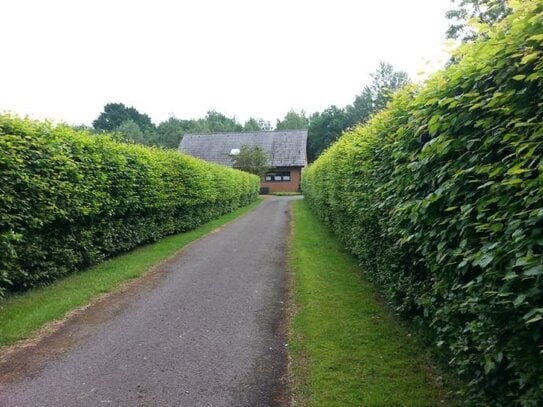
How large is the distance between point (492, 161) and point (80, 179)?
7637mm

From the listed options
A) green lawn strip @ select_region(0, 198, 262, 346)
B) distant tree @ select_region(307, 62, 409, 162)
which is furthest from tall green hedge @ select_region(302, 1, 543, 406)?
distant tree @ select_region(307, 62, 409, 162)

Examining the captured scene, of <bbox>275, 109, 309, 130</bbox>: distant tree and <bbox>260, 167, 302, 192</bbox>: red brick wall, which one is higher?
<bbox>275, 109, 309, 130</bbox>: distant tree

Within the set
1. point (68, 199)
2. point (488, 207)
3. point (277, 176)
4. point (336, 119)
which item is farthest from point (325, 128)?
point (488, 207)

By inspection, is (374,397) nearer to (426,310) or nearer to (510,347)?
(426,310)

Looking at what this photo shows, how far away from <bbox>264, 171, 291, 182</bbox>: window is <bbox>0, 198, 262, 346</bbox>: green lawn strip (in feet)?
140

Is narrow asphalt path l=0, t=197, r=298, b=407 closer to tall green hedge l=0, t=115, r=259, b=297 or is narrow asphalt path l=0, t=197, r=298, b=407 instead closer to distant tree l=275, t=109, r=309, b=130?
tall green hedge l=0, t=115, r=259, b=297

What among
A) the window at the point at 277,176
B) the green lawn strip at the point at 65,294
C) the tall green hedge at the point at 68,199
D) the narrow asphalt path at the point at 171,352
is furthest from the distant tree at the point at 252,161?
the narrow asphalt path at the point at 171,352

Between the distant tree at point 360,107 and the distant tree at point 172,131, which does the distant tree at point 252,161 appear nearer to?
the distant tree at point 360,107

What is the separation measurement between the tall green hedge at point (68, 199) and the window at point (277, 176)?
3976cm

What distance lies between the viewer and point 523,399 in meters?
2.27

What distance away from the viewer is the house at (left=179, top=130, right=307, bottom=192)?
53.1 meters

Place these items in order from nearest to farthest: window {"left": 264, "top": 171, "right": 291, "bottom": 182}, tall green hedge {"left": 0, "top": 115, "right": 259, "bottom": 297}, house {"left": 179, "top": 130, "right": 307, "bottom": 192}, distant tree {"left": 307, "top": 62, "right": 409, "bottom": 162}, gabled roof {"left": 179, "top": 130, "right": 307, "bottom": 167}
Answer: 1. tall green hedge {"left": 0, "top": 115, "right": 259, "bottom": 297}
2. house {"left": 179, "top": 130, "right": 307, "bottom": 192}
3. window {"left": 264, "top": 171, "right": 291, "bottom": 182}
4. gabled roof {"left": 179, "top": 130, "right": 307, "bottom": 167}
5. distant tree {"left": 307, "top": 62, "right": 409, "bottom": 162}

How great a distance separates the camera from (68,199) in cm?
782

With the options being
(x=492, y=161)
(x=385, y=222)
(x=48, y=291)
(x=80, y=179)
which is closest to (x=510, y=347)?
(x=492, y=161)
